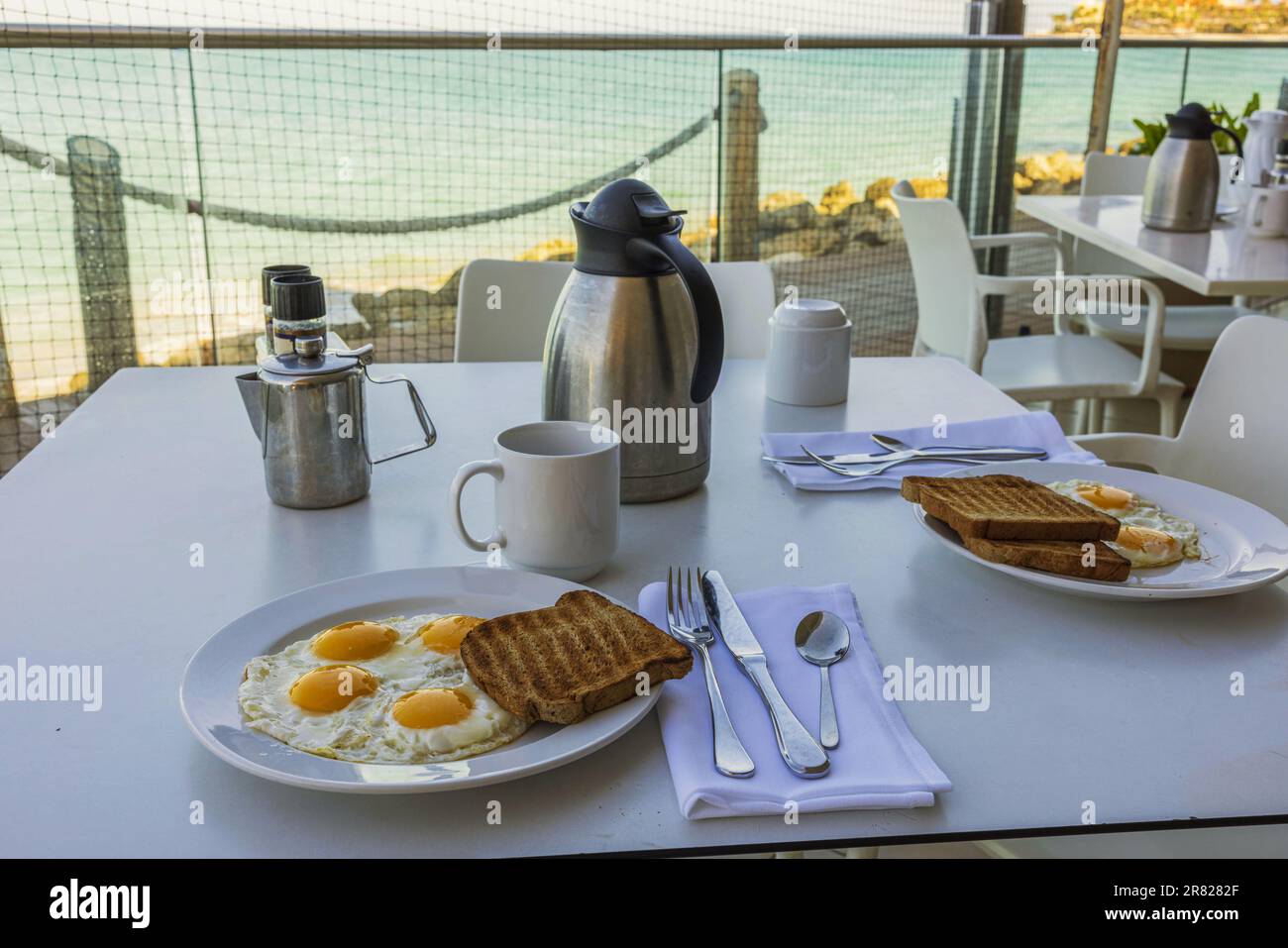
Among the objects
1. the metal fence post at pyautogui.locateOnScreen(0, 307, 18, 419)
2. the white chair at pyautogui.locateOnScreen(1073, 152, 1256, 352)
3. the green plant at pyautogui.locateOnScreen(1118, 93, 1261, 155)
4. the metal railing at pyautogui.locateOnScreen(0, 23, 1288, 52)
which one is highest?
the metal railing at pyautogui.locateOnScreen(0, 23, 1288, 52)

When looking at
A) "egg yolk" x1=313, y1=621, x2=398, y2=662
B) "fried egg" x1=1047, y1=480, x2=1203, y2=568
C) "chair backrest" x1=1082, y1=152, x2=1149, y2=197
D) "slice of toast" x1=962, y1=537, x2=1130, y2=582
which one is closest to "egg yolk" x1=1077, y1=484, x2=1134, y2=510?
"fried egg" x1=1047, y1=480, x2=1203, y2=568

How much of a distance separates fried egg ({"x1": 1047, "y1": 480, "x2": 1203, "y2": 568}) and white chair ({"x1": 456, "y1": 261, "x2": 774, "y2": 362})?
95cm

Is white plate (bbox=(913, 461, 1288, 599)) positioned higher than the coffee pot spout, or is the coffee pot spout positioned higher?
the coffee pot spout

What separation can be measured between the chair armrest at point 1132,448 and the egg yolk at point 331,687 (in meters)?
0.96

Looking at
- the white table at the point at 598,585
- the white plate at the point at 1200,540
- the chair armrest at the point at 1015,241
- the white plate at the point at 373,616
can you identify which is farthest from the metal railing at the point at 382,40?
the white plate at the point at 373,616

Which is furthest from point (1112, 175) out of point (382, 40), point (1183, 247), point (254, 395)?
point (254, 395)

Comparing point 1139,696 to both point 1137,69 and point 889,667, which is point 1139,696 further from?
point 1137,69

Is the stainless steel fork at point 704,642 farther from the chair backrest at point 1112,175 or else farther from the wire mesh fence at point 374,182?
the chair backrest at point 1112,175

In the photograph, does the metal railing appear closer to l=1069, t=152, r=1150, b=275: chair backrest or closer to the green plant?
l=1069, t=152, r=1150, b=275: chair backrest

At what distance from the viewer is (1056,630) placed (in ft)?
2.91

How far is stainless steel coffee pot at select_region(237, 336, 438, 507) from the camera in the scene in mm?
1048

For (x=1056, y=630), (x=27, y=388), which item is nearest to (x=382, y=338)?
(x=27, y=388)

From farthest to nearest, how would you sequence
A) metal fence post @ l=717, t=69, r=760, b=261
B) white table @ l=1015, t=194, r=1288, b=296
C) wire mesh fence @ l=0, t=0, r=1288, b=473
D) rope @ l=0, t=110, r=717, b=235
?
1. metal fence post @ l=717, t=69, r=760, b=261
2. rope @ l=0, t=110, r=717, b=235
3. wire mesh fence @ l=0, t=0, r=1288, b=473
4. white table @ l=1015, t=194, r=1288, b=296

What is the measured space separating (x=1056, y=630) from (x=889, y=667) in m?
0.15
